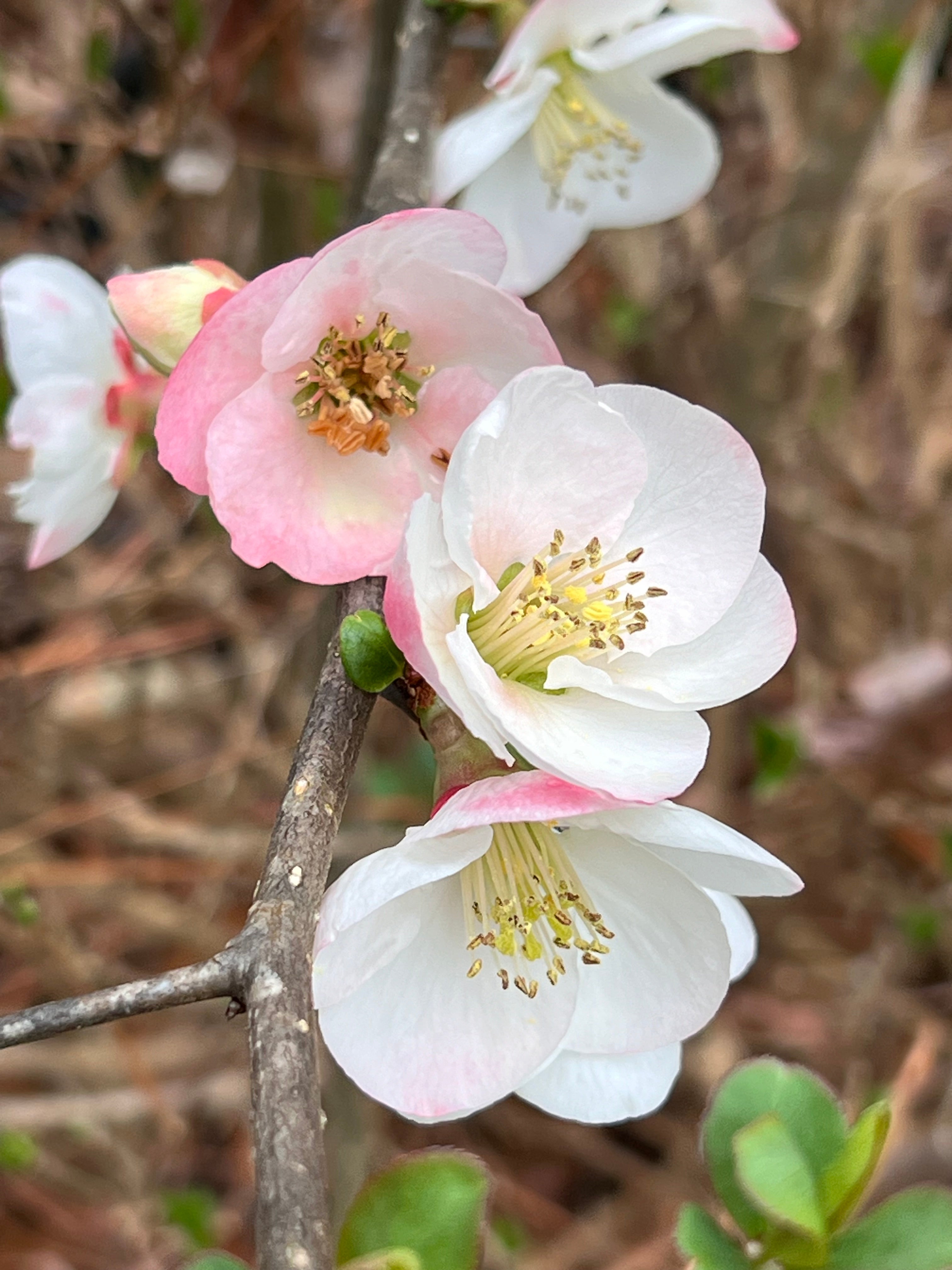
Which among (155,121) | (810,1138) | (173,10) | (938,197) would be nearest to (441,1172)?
(810,1138)

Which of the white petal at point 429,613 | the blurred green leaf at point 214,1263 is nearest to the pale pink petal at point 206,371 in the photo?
the white petal at point 429,613

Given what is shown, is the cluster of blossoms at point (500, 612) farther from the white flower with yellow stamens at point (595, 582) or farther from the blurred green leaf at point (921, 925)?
the blurred green leaf at point (921, 925)

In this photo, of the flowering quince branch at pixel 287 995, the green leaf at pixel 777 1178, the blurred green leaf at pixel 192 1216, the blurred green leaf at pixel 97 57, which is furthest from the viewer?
the blurred green leaf at pixel 192 1216

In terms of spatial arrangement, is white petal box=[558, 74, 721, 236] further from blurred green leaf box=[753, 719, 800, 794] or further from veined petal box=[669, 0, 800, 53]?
blurred green leaf box=[753, 719, 800, 794]

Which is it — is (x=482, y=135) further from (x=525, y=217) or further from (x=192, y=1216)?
(x=192, y=1216)

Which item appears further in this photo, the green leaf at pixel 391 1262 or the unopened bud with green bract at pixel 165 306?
the unopened bud with green bract at pixel 165 306

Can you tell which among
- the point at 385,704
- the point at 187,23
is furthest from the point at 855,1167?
the point at 187,23
